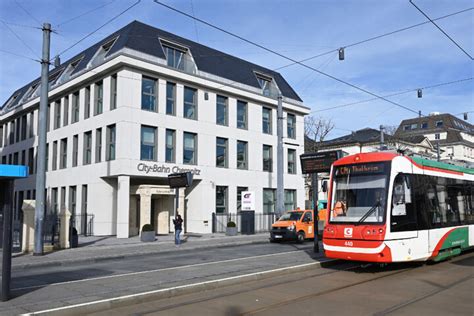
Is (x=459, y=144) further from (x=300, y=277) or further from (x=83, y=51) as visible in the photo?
(x=300, y=277)

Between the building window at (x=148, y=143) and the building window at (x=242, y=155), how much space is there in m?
8.33

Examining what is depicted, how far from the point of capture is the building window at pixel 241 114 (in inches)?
1452

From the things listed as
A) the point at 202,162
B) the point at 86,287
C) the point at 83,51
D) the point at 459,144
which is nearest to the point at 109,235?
the point at 202,162

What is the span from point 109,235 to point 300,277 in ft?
67.7

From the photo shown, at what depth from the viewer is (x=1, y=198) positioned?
8.71 m

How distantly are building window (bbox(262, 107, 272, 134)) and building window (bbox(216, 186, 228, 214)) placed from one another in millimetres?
7145

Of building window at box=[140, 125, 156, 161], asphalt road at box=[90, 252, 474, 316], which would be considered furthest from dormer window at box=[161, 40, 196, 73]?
asphalt road at box=[90, 252, 474, 316]

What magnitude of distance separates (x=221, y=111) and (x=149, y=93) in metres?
6.83

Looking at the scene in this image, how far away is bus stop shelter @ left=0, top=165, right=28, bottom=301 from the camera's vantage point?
8453 millimetres

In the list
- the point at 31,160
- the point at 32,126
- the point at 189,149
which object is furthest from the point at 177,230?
the point at 32,126

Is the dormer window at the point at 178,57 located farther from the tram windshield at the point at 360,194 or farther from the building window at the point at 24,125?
the tram windshield at the point at 360,194

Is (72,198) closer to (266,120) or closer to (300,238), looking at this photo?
(266,120)

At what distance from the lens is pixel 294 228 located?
23375 millimetres

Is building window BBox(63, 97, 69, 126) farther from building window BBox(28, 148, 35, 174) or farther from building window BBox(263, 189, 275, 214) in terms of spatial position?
building window BBox(263, 189, 275, 214)
